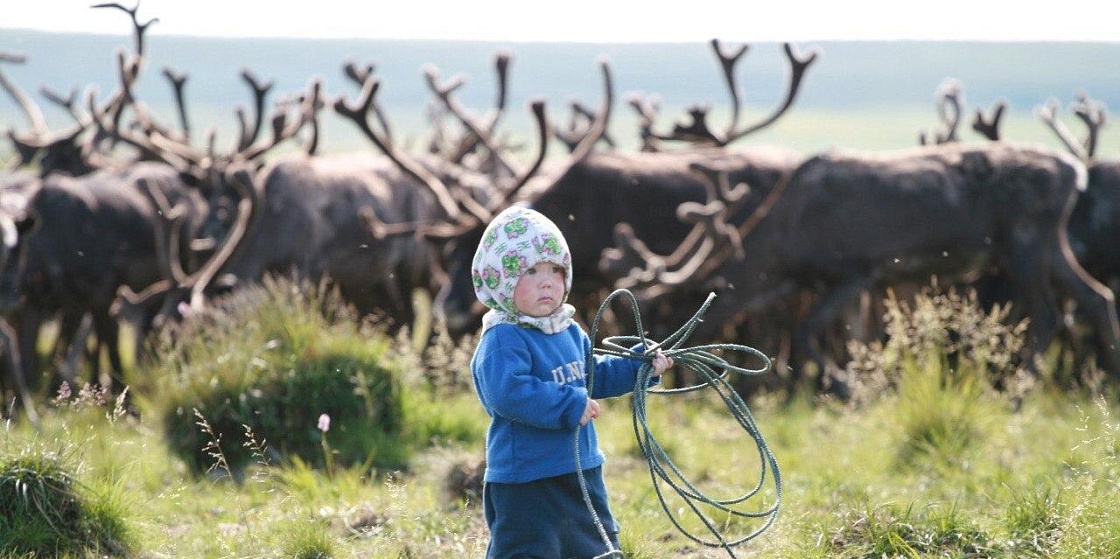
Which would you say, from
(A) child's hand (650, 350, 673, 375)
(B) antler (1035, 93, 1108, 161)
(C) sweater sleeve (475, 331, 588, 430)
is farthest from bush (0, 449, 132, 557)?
(B) antler (1035, 93, 1108, 161)

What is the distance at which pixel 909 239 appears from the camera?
9922 millimetres

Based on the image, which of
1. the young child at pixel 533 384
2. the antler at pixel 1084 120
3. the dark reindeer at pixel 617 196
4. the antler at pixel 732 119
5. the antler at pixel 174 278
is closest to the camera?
the young child at pixel 533 384

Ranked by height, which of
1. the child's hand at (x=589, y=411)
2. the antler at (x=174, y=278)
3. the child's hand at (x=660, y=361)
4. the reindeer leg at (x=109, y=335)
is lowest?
the reindeer leg at (x=109, y=335)

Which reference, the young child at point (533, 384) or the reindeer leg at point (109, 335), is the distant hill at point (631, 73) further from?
the young child at point (533, 384)

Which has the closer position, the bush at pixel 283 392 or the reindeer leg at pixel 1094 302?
the bush at pixel 283 392

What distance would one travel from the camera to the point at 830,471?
6.62 metres

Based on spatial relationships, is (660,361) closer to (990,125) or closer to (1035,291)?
(1035,291)

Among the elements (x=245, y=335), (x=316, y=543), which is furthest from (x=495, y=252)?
(x=245, y=335)

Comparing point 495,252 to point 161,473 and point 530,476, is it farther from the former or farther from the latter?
point 161,473

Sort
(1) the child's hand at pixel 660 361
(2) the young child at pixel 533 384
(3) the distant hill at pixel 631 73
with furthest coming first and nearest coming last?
(3) the distant hill at pixel 631 73 < (1) the child's hand at pixel 660 361 < (2) the young child at pixel 533 384

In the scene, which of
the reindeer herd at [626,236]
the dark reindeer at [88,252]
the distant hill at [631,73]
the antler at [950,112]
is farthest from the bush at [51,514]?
the distant hill at [631,73]

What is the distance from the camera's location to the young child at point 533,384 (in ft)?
13.0

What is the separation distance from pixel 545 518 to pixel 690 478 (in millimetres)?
3087

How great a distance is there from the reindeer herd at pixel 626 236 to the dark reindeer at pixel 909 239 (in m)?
0.01
